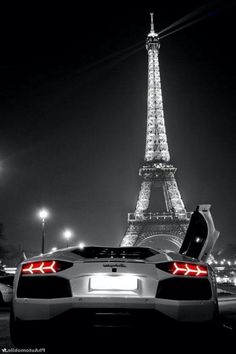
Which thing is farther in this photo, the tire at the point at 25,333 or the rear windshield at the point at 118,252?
the rear windshield at the point at 118,252

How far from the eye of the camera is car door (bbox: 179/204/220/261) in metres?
10.8

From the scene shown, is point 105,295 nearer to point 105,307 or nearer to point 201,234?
point 105,307

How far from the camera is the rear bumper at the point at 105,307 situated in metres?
4.68

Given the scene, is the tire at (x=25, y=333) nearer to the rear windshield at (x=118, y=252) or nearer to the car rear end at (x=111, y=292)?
the car rear end at (x=111, y=292)

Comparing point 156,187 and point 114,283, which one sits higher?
point 156,187

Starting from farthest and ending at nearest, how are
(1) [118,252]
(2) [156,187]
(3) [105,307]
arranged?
(2) [156,187] < (1) [118,252] < (3) [105,307]

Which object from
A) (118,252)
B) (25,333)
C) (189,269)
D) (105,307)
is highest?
(118,252)

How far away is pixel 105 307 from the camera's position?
469 centimetres

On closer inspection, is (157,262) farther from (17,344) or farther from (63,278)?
(17,344)

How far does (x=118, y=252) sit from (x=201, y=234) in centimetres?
545

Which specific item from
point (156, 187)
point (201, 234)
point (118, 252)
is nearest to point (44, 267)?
point (118, 252)

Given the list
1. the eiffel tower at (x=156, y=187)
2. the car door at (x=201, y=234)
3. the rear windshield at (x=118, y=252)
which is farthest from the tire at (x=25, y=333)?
the eiffel tower at (x=156, y=187)

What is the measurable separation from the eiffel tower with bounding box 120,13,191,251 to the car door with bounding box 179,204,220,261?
51882mm

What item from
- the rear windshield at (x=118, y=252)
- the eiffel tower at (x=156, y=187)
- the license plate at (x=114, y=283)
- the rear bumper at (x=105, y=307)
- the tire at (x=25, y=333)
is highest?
the eiffel tower at (x=156, y=187)
